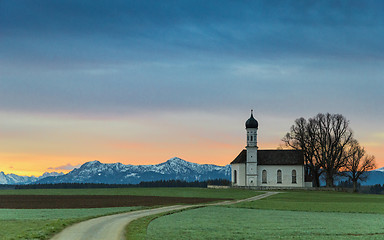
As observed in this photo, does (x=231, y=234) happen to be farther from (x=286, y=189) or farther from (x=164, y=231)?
(x=286, y=189)

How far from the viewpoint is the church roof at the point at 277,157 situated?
13138 centimetres

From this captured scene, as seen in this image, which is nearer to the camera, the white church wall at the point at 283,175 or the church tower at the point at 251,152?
the white church wall at the point at 283,175

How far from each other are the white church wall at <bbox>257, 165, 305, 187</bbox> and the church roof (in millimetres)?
1102

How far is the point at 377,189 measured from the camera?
17775 cm

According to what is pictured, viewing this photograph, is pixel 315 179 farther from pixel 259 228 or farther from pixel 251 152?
pixel 259 228

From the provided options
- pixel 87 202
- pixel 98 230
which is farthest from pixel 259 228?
pixel 87 202

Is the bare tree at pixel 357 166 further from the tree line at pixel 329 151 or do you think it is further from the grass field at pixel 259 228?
the grass field at pixel 259 228

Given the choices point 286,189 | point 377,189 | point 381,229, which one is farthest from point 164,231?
point 377,189

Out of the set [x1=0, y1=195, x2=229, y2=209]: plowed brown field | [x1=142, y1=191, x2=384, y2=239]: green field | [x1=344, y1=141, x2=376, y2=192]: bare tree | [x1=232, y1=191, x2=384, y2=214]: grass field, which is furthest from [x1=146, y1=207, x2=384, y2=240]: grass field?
[x1=344, y1=141, x2=376, y2=192]: bare tree

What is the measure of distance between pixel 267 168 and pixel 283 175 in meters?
4.71

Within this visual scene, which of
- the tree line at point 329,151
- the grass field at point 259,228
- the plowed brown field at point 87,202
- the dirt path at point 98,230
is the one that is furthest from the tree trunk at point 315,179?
the dirt path at point 98,230

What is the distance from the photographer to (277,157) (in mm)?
133250

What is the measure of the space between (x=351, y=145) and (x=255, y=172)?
26.2 m

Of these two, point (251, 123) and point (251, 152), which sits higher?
point (251, 123)
